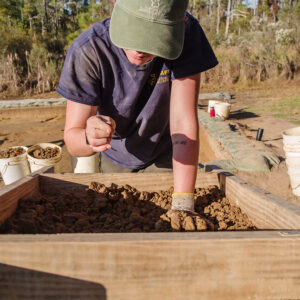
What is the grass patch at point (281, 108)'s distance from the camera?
25.5 ft

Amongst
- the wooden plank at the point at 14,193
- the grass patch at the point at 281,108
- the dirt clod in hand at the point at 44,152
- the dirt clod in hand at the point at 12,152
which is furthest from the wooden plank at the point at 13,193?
the grass patch at the point at 281,108

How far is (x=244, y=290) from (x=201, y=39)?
1.33 metres

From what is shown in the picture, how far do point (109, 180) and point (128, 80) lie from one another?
0.55 meters

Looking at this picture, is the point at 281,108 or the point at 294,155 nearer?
the point at 294,155

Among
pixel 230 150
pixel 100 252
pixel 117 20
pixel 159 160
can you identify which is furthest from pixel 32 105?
pixel 100 252

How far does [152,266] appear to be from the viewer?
0.82 meters

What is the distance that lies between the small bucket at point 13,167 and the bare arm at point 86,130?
3323mm

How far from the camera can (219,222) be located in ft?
4.18

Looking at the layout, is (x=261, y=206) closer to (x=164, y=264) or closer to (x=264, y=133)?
(x=164, y=264)

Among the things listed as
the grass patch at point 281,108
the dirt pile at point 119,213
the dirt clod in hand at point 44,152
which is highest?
the dirt pile at point 119,213

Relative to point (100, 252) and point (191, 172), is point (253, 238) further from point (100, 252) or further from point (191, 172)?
point (191, 172)

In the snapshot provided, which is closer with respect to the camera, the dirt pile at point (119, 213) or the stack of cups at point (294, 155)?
the dirt pile at point (119, 213)

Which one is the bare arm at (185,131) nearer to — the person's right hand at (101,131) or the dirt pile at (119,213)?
the dirt pile at (119,213)

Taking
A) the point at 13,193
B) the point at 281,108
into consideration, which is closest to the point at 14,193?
the point at 13,193
